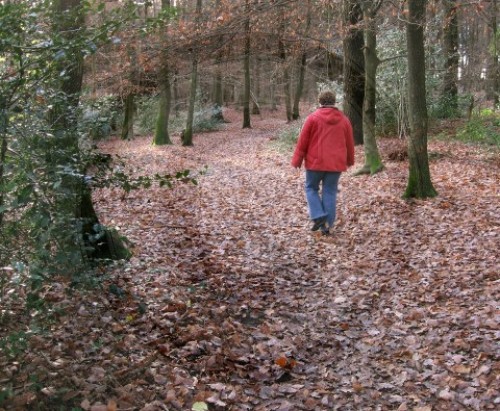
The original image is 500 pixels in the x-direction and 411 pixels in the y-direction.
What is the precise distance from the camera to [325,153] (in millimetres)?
8664

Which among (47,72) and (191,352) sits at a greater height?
(47,72)

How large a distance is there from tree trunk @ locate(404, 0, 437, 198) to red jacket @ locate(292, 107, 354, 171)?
1821 mm

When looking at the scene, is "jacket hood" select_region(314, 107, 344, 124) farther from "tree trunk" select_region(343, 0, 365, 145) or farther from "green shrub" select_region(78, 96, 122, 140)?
"tree trunk" select_region(343, 0, 365, 145)

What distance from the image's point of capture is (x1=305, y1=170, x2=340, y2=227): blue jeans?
8.83 metres

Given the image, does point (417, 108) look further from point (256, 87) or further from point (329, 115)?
point (256, 87)

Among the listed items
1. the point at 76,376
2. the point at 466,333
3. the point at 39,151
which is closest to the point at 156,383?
the point at 76,376

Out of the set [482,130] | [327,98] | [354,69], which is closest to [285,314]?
[327,98]

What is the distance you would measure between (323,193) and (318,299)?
8.71ft

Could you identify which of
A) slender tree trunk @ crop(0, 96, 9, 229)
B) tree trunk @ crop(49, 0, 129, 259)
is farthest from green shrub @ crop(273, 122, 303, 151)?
slender tree trunk @ crop(0, 96, 9, 229)

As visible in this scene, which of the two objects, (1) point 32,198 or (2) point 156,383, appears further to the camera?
(2) point 156,383

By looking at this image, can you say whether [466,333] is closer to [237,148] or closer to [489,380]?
[489,380]

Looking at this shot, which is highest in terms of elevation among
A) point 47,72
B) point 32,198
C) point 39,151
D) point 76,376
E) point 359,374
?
point 47,72

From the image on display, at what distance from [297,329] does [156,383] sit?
1903 millimetres

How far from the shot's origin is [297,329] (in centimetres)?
589
